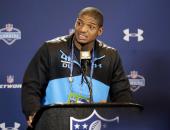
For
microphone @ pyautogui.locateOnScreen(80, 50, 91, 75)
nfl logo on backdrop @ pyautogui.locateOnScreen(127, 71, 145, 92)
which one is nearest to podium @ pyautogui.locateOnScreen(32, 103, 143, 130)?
microphone @ pyautogui.locateOnScreen(80, 50, 91, 75)

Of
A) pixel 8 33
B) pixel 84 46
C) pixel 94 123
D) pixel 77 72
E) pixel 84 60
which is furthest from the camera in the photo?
pixel 8 33

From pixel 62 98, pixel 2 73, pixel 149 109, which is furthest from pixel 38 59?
pixel 149 109

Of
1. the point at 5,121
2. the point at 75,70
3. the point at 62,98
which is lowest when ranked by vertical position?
the point at 5,121

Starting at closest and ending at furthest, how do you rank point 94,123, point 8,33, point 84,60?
point 94,123 → point 84,60 → point 8,33

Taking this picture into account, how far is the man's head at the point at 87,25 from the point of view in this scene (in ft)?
7.00

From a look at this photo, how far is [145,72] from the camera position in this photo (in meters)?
3.38

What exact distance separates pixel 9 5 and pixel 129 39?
97 cm

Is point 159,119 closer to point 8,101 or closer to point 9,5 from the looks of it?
point 8,101

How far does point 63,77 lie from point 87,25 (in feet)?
0.93

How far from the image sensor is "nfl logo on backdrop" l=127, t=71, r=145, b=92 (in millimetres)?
3367

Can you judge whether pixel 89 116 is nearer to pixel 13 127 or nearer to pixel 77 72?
pixel 77 72

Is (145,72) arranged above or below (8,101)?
above

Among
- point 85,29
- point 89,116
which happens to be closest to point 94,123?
point 89,116

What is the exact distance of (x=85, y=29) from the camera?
2.14 metres
